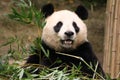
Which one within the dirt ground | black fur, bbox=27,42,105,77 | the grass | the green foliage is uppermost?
the green foliage

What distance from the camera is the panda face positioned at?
5.04 meters

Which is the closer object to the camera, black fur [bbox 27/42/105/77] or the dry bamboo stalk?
black fur [bbox 27/42/105/77]

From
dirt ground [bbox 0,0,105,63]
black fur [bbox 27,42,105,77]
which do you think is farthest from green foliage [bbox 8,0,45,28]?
dirt ground [bbox 0,0,105,63]

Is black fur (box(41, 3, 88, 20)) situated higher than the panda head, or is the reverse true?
black fur (box(41, 3, 88, 20))

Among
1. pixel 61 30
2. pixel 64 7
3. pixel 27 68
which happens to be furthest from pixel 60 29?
pixel 64 7

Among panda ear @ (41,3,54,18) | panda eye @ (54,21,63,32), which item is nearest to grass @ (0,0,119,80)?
panda eye @ (54,21,63,32)

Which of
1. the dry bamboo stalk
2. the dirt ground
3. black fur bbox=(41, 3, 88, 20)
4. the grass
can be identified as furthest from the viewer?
the dirt ground

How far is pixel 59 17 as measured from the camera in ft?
16.9

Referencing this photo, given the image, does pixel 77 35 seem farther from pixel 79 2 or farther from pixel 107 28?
pixel 79 2

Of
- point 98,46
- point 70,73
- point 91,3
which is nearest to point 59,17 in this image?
point 70,73

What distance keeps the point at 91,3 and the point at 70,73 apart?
6.53m

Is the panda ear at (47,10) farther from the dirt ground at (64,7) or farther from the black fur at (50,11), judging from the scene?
the dirt ground at (64,7)

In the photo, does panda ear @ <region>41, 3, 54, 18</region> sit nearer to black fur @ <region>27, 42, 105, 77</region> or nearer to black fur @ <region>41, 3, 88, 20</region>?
black fur @ <region>41, 3, 88, 20</region>

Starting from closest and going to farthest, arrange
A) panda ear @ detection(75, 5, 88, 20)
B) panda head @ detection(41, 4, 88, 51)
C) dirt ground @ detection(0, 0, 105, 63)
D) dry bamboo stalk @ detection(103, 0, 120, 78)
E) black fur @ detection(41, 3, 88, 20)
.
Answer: panda head @ detection(41, 4, 88, 51) → black fur @ detection(41, 3, 88, 20) → panda ear @ detection(75, 5, 88, 20) → dry bamboo stalk @ detection(103, 0, 120, 78) → dirt ground @ detection(0, 0, 105, 63)
